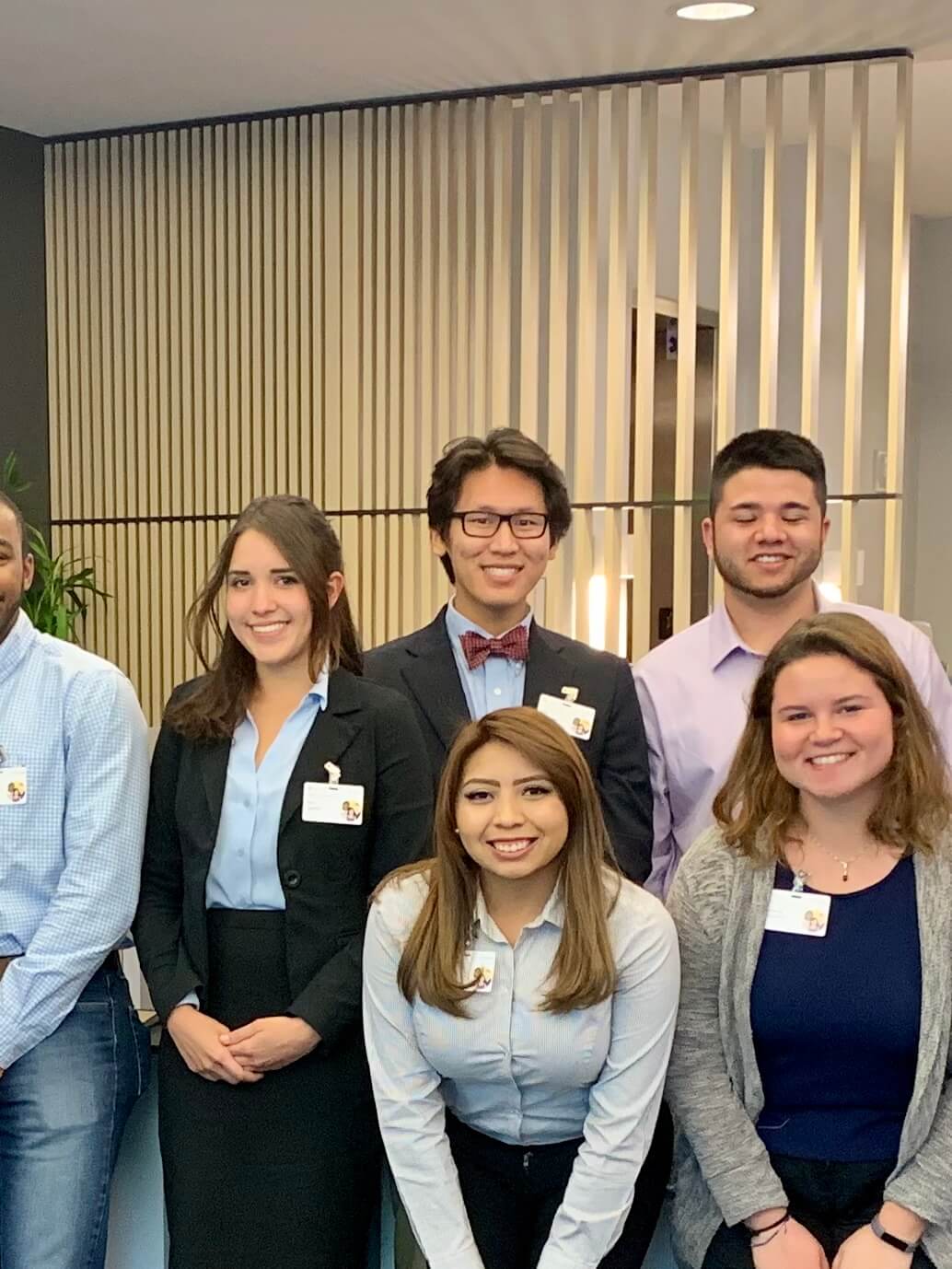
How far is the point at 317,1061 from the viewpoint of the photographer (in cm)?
232

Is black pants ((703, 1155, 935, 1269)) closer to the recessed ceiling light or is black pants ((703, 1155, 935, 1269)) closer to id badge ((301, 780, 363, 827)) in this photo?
id badge ((301, 780, 363, 827))

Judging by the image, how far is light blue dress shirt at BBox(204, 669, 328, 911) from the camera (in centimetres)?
233

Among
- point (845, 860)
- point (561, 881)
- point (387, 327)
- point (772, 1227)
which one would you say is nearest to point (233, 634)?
point (561, 881)

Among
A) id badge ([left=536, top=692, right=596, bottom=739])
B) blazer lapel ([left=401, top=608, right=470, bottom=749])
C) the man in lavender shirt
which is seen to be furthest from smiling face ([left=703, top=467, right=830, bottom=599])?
blazer lapel ([left=401, top=608, right=470, bottom=749])

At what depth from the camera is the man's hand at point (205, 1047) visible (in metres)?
2.28

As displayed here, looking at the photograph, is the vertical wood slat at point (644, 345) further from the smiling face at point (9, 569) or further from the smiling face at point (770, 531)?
the smiling face at point (9, 569)

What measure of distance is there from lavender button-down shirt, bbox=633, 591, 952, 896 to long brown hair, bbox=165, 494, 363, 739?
62cm

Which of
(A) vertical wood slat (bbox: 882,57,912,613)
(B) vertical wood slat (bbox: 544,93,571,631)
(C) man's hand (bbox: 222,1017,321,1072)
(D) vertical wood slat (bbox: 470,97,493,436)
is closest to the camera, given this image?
(C) man's hand (bbox: 222,1017,321,1072)

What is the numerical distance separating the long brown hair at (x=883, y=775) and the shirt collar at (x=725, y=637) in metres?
0.52

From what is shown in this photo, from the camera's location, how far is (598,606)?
531 cm

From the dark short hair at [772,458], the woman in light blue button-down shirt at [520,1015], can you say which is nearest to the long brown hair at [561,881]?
the woman in light blue button-down shirt at [520,1015]

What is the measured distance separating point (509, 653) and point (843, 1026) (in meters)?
0.86

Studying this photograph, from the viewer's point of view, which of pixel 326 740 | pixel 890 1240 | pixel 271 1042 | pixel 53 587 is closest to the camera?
pixel 890 1240

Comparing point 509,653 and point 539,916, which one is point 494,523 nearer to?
point 509,653
